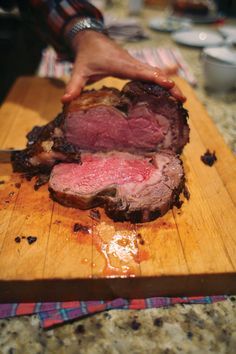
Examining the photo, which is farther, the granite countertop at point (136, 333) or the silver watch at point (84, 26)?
the silver watch at point (84, 26)

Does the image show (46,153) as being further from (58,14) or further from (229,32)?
(229,32)

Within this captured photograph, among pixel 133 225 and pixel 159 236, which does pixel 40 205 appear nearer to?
pixel 133 225

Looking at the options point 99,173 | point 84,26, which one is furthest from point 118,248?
point 84,26

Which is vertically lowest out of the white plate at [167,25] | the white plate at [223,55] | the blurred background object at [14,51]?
the blurred background object at [14,51]

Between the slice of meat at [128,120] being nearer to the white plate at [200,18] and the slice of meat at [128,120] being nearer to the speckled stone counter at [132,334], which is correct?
the speckled stone counter at [132,334]

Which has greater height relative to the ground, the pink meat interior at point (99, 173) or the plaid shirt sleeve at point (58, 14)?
the plaid shirt sleeve at point (58, 14)

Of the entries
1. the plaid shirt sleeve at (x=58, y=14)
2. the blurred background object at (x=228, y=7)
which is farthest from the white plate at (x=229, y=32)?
the plaid shirt sleeve at (x=58, y=14)

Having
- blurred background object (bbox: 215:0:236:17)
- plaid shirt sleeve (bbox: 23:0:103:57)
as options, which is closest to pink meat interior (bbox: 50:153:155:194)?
plaid shirt sleeve (bbox: 23:0:103:57)
